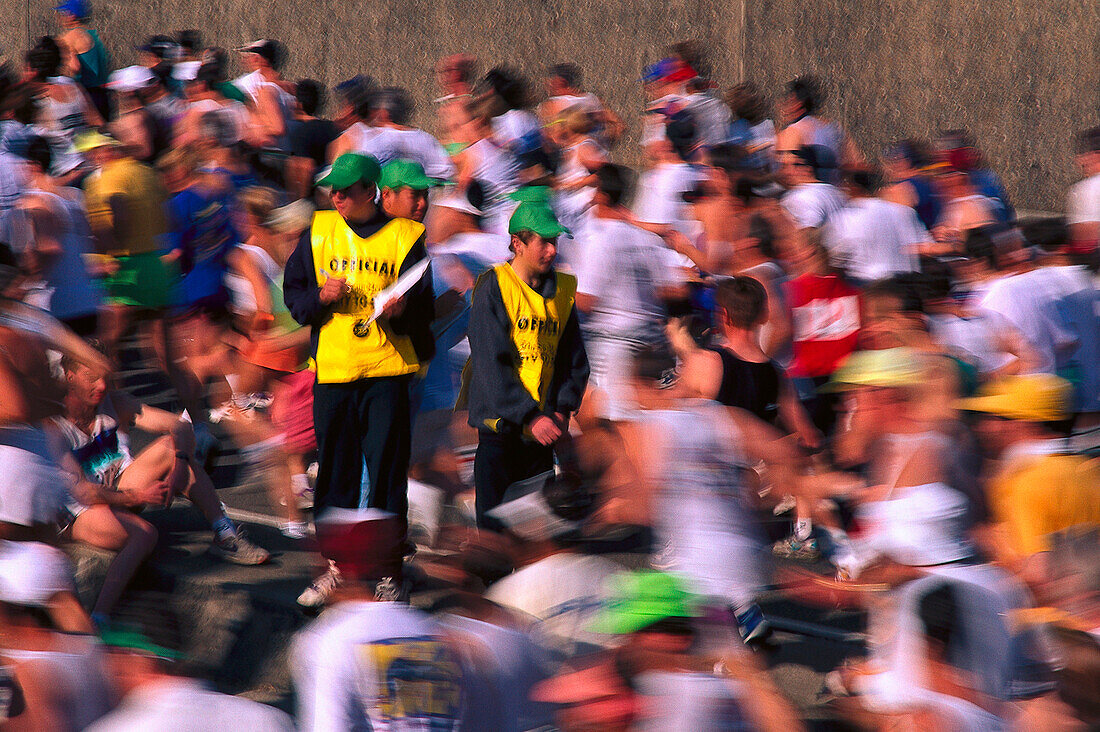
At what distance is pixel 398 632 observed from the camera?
12.4ft

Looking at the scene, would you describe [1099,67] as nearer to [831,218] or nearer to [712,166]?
[831,218]

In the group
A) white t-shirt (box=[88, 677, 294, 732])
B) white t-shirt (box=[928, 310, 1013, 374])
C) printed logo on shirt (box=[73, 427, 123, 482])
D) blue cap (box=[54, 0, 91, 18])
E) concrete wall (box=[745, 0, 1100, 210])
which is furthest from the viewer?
blue cap (box=[54, 0, 91, 18])

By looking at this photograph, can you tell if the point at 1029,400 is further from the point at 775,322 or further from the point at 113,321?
the point at 113,321

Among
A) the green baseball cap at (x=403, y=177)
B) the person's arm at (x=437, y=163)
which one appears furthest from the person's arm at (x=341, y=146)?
the green baseball cap at (x=403, y=177)

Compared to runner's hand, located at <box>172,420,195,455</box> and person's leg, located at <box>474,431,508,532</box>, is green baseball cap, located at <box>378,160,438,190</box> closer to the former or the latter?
person's leg, located at <box>474,431,508,532</box>

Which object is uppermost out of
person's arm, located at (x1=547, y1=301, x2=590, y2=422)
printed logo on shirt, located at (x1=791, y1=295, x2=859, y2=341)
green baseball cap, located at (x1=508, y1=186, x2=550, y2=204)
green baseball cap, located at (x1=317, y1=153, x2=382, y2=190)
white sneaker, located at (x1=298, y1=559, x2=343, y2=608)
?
green baseball cap, located at (x1=317, y1=153, x2=382, y2=190)

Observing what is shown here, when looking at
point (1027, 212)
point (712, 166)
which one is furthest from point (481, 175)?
point (1027, 212)

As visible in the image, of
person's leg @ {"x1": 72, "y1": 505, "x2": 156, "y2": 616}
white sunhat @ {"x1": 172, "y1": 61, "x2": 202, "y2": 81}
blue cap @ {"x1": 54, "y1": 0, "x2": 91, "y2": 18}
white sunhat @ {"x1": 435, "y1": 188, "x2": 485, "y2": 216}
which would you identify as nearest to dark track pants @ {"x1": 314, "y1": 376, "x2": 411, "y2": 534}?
person's leg @ {"x1": 72, "y1": 505, "x2": 156, "y2": 616}

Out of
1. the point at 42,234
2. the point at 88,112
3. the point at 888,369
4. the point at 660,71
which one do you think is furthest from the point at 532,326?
the point at 88,112

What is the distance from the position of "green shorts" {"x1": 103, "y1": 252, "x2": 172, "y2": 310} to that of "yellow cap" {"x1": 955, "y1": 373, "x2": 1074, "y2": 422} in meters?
4.90

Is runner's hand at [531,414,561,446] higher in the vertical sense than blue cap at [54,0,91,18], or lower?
lower

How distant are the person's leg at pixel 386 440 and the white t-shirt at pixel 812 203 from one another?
10.1ft

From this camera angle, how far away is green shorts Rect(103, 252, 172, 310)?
26.9 feet

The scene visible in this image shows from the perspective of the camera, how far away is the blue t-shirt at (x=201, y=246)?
8.38 meters
